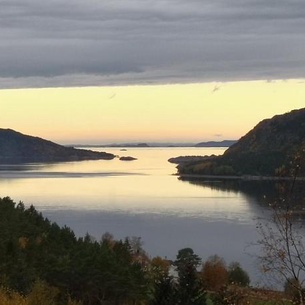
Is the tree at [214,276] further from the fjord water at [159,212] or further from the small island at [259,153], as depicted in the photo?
the small island at [259,153]

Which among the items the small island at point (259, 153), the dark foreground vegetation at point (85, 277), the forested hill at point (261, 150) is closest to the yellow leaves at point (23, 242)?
the dark foreground vegetation at point (85, 277)

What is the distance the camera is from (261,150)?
15050 cm

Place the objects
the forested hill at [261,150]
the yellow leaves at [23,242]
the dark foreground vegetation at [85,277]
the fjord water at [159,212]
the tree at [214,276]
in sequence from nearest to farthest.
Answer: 1. the dark foreground vegetation at [85,277]
2. the yellow leaves at [23,242]
3. the tree at [214,276]
4. the fjord water at [159,212]
5. the forested hill at [261,150]

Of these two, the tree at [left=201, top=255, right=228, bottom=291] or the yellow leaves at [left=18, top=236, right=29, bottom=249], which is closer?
the yellow leaves at [left=18, top=236, right=29, bottom=249]

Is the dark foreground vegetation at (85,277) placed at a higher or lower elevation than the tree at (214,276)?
higher

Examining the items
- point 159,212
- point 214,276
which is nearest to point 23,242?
point 214,276

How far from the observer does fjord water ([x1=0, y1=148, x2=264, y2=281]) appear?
4378cm

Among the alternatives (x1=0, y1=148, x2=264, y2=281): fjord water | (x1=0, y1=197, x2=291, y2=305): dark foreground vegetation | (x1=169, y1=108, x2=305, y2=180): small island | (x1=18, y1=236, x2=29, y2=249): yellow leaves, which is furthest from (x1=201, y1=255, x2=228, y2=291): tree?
(x1=169, y1=108, x2=305, y2=180): small island

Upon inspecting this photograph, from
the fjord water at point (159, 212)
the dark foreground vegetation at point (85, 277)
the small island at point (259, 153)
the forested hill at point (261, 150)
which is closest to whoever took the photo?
the dark foreground vegetation at point (85, 277)

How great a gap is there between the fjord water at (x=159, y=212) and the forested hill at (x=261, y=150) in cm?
2612

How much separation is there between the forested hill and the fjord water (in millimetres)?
26124

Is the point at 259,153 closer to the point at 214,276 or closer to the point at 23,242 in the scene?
the point at 214,276

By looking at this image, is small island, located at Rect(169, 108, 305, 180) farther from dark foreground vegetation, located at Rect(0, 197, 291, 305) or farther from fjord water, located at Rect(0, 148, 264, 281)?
dark foreground vegetation, located at Rect(0, 197, 291, 305)

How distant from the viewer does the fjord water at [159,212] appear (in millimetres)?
43781
